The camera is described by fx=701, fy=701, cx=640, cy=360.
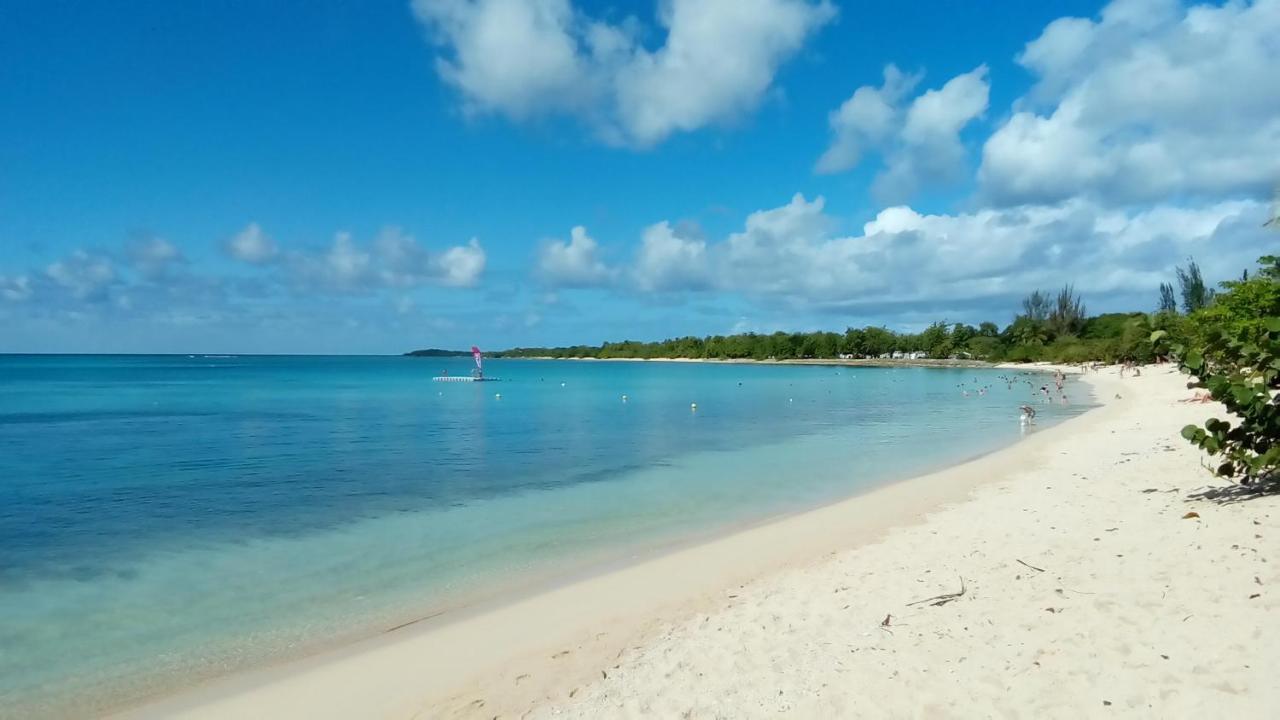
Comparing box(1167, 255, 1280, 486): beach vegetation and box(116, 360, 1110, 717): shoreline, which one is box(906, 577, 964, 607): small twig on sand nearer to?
box(116, 360, 1110, 717): shoreline

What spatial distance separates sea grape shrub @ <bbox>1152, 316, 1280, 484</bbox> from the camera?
8047mm

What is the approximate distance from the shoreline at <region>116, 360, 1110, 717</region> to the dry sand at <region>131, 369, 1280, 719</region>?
0.10 feet

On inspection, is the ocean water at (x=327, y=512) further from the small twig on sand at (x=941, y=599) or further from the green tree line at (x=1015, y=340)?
the green tree line at (x=1015, y=340)

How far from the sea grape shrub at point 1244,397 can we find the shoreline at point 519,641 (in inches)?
177

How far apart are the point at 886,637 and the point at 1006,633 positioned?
3.20 ft

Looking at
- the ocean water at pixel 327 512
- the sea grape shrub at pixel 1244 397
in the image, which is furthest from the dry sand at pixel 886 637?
the ocean water at pixel 327 512

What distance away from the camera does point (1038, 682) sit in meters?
5.10

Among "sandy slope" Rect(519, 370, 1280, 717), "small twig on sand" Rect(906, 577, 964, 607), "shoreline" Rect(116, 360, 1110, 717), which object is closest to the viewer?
"sandy slope" Rect(519, 370, 1280, 717)

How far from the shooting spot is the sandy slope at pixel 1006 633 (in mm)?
4910

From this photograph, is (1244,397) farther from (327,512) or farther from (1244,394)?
(327,512)

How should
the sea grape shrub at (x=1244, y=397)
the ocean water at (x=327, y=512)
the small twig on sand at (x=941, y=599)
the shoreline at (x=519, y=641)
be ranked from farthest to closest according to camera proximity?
the ocean water at (x=327, y=512) → the sea grape shrub at (x=1244, y=397) → the small twig on sand at (x=941, y=599) → the shoreline at (x=519, y=641)

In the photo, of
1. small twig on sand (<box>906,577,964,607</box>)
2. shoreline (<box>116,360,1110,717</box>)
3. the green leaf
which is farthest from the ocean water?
the green leaf

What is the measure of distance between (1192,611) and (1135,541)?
2.40 meters

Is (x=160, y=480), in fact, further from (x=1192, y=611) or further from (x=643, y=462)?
(x=1192, y=611)
